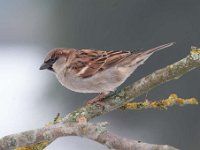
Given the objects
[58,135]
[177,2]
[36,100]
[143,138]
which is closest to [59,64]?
[58,135]

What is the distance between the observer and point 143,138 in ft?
15.8

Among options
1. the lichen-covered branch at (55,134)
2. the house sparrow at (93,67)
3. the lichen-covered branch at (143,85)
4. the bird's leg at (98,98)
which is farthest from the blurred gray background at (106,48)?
the lichen-covered branch at (55,134)

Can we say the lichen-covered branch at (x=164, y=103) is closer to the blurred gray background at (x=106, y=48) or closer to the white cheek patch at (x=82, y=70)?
the white cheek patch at (x=82, y=70)

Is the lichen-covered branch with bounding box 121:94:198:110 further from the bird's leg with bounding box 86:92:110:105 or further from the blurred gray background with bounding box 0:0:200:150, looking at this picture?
the blurred gray background with bounding box 0:0:200:150

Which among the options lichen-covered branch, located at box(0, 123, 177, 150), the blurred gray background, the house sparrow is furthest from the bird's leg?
the blurred gray background

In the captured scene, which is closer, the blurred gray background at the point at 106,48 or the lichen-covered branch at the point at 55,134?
the lichen-covered branch at the point at 55,134

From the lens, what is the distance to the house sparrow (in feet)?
8.08

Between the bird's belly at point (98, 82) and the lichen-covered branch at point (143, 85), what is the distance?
258 millimetres

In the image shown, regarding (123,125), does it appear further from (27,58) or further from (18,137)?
(18,137)

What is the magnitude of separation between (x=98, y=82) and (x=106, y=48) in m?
3.19

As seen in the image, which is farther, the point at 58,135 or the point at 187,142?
the point at 187,142

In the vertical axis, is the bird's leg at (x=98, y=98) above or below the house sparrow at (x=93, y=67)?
below

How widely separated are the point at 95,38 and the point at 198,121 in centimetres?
129

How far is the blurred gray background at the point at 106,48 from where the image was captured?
5.00 m
